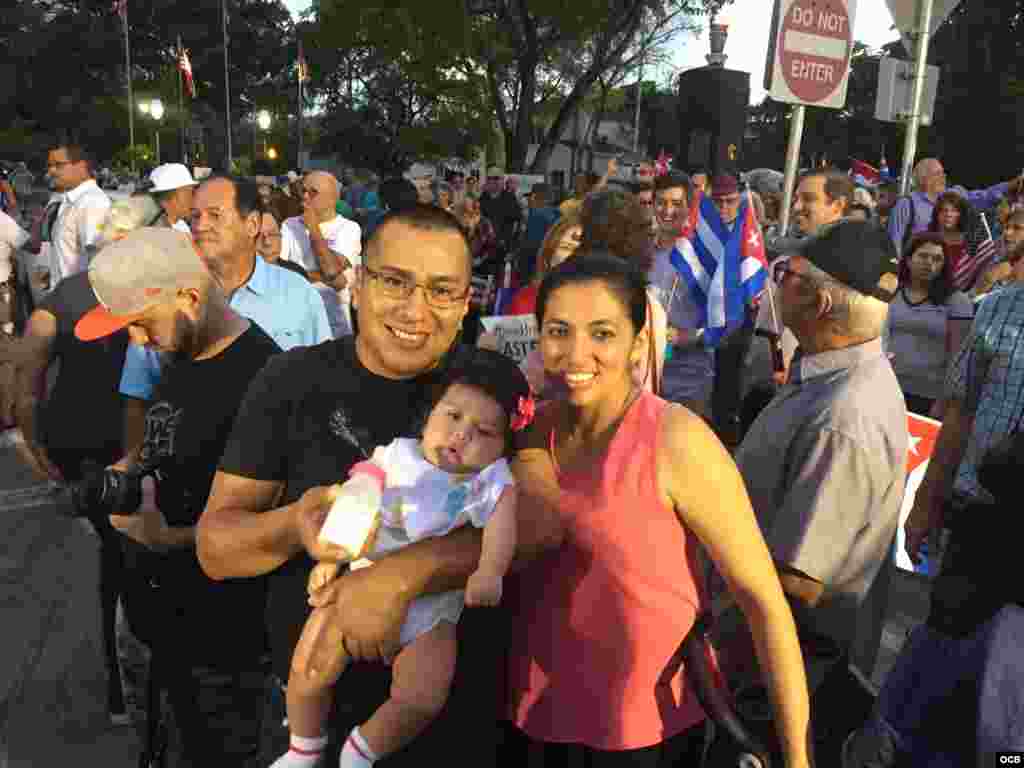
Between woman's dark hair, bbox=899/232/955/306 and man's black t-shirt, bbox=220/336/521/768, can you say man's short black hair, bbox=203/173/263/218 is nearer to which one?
man's black t-shirt, bbox=220/336/521/768

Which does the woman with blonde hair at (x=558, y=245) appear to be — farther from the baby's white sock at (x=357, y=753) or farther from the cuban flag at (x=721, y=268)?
the baby's white sock at (x=357, y=753)

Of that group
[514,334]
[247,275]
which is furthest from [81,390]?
[514,334]

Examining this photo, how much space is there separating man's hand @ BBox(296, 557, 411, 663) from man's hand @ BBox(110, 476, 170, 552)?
0.84 metres

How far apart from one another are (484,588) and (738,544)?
53 centimetres

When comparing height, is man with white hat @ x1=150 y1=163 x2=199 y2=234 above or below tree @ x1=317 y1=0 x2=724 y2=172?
below

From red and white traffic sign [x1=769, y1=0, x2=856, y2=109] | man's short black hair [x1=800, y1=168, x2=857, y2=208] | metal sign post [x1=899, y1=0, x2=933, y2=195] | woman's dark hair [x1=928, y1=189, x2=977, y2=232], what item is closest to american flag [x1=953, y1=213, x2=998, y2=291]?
woman's dark hair [x1=928, y1=189, x2=977, y2=232]

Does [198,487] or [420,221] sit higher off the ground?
[420,221]

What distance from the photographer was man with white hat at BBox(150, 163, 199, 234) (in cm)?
620

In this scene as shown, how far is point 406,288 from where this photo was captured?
6.48 feet

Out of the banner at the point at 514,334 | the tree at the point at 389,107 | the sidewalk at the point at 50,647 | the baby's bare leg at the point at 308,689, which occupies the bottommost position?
the sidewalk at the point at 50,647

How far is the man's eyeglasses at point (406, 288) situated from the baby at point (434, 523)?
0.17 metres

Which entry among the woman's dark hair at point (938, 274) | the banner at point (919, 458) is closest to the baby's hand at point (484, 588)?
the banner at point (919, 458)

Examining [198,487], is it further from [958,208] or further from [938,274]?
[958,208]

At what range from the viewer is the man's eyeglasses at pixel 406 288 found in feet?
6.48
